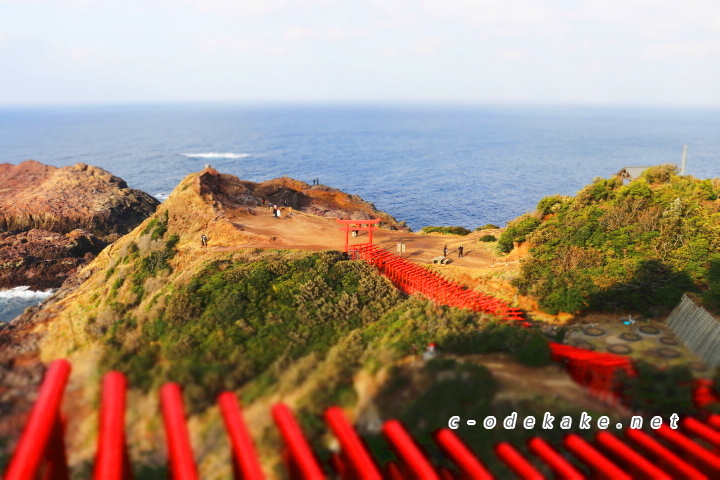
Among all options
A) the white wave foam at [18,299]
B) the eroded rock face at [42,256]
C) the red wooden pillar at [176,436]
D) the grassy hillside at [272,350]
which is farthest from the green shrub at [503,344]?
the eroded rock face at [42,256]

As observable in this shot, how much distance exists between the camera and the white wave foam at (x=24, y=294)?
48188mm

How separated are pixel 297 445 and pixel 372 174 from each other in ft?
385

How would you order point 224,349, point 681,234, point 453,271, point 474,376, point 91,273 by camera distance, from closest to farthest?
point 474,376 → point 224,349 → point 681,234 → point 453,271 → point 91,273

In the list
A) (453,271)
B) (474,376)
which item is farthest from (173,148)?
(474,376)

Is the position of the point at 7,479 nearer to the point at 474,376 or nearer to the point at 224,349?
the point at 224,349

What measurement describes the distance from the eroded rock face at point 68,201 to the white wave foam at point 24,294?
17311 mm

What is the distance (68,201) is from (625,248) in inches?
3061

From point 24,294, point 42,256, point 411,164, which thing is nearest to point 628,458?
point 24,294

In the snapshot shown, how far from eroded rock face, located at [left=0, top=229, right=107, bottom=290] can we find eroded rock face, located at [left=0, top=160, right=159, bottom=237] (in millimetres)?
4110

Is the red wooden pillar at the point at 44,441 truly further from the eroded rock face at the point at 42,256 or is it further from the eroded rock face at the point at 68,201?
the eroded rock face at the point at 68,201

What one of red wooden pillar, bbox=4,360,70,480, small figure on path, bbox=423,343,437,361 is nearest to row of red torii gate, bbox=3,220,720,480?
red wooden pillar, bbox=4,360,70,480

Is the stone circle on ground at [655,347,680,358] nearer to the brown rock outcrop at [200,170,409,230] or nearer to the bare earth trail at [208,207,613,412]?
the bare earth trail at [208,207,613,412]

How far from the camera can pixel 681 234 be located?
30.7 meters

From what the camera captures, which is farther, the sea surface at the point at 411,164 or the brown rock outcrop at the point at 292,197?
the sea surface at the point at 411,164
